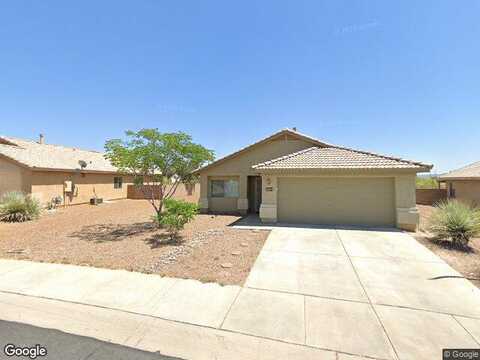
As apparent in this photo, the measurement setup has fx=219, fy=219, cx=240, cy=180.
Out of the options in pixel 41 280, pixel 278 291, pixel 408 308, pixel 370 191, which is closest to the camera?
pixel 408 308

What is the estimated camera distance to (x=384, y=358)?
2887 millimetres

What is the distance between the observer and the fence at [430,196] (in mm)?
20281

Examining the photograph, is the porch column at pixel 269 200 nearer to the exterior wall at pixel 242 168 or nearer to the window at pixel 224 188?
the exterior wall at pixel 242 168

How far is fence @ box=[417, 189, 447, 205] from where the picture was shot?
20.3 m

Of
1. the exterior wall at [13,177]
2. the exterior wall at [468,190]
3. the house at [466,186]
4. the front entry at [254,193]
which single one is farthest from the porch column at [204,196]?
the house at [466,186]

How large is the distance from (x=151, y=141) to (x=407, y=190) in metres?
11.8

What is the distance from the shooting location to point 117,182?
23750 millimetres

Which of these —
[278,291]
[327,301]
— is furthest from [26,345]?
[327,301]

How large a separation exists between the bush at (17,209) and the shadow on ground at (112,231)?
4.71 metres

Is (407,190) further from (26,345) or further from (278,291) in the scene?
(26,345)

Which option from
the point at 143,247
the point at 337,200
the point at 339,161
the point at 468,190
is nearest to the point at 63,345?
the point at 143,247

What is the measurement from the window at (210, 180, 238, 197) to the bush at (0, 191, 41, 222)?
10356mm

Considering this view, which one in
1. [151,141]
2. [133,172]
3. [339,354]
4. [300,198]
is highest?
[151,141]

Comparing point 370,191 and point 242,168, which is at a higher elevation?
point 242,168
